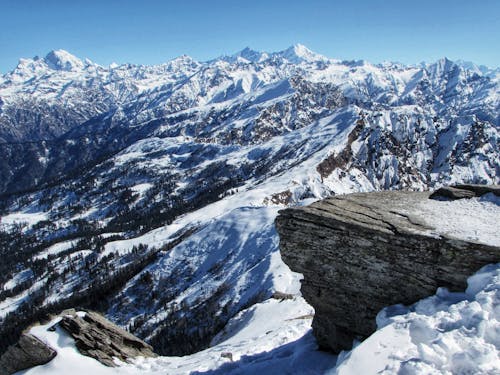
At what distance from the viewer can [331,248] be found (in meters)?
23.4

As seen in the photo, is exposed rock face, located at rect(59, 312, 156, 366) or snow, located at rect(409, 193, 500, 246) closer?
snow, located at rect(409, 193, 500, 246)

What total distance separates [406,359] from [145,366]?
21.8 m

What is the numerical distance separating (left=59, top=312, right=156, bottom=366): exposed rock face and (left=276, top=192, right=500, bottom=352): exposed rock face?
15651 millimetres

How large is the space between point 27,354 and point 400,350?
2540 cm

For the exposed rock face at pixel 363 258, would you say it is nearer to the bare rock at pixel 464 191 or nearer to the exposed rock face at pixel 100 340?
the bare rock at pixel 464 191

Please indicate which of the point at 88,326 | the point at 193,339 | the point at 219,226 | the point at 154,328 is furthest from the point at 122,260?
the point at 88,326

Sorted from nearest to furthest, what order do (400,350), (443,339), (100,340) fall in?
(443,339) → (400,350) → (100,340)

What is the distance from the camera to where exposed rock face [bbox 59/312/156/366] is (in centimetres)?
2966

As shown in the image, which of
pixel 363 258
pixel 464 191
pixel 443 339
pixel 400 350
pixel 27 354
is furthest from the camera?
pixel 27 354

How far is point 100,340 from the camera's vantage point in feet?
102

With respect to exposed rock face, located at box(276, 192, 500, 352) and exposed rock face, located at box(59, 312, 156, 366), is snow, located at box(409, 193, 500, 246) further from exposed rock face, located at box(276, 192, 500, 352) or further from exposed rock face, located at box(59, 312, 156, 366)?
exposed rock face, located at box(59, 312, 156, 366)

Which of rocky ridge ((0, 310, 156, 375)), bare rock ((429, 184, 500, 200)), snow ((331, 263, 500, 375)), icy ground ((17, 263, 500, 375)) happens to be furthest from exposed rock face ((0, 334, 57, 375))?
bare rock ((429, 184, 500, 200))

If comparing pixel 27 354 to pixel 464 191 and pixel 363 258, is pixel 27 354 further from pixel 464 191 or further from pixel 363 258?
pixel 464 191

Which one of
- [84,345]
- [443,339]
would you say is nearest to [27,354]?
[84,345]
